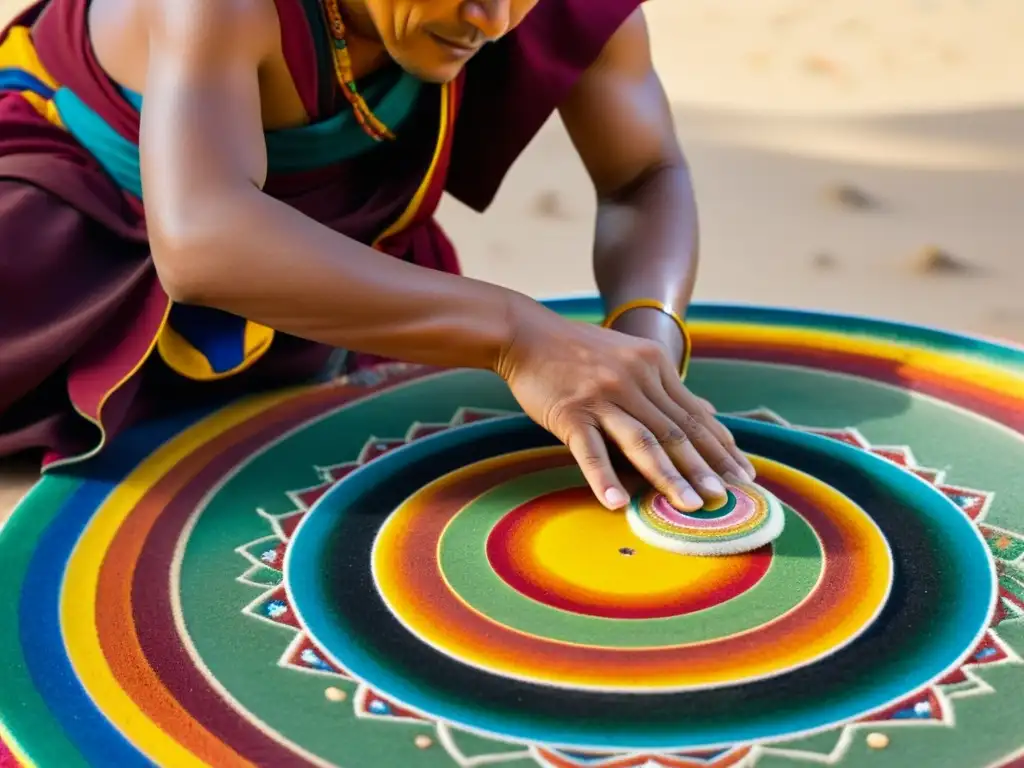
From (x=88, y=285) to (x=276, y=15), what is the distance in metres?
0.55

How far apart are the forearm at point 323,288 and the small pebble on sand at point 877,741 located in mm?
613

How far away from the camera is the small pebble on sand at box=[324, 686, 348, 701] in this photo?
124cm

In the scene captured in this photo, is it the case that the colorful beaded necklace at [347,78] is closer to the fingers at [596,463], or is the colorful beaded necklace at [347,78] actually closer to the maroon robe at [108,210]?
the maroon robe at [108,210]

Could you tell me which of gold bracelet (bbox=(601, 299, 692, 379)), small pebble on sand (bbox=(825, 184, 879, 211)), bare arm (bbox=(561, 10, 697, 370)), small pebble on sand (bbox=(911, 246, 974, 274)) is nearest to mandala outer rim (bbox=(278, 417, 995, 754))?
gold bracelet (bbox=(601, 299, 692, 379))

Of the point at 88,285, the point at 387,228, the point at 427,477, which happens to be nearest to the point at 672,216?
the point at 387,228

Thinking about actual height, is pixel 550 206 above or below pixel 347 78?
below

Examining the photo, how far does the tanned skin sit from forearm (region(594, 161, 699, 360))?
0.27 meters

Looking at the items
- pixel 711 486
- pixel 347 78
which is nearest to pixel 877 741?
pixel 711 486

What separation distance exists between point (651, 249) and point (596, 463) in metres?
0.51

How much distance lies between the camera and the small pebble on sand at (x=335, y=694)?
1.24 m

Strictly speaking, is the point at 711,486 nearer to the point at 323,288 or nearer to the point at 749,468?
the point at 749,468

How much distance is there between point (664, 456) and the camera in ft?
4.91

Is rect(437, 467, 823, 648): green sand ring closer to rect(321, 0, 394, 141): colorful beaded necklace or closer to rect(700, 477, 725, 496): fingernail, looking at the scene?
rect(700, 477, 725, 496): fingernail

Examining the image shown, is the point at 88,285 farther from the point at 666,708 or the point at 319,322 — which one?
the point at 666,708
